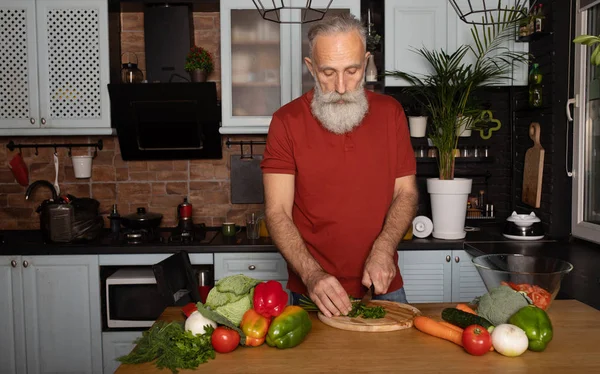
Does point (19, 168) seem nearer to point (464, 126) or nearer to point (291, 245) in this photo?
point (291, 245)

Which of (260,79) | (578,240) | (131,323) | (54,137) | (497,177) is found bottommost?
(131,323)

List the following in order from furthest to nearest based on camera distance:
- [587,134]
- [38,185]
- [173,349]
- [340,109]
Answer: [38,185], [587,134], [340,109], [173,349]

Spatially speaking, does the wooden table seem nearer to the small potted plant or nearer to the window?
the window

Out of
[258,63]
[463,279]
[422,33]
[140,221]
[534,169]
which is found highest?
[422,33]

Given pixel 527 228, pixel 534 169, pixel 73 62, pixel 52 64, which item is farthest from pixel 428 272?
pixel 52 64

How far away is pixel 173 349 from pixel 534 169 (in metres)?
2.61

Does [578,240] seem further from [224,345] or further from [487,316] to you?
[224,345]

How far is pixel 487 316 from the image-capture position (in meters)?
1.54

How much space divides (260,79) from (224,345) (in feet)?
7.44

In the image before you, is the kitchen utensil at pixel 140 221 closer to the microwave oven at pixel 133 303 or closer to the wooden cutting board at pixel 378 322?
the microwave oven at pixel 133 303

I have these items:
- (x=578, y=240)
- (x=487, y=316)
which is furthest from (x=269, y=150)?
(x=578, y=240)

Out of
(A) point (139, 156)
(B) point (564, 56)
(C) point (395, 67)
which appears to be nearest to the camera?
(B) point (564, 56)

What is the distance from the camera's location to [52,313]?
3223 mm

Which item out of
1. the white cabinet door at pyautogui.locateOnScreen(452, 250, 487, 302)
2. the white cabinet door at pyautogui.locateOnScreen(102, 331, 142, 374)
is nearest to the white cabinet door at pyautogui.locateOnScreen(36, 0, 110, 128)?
the white cabinet door at pyautogui.locateOnScreen(102, 331, 142, 374)
